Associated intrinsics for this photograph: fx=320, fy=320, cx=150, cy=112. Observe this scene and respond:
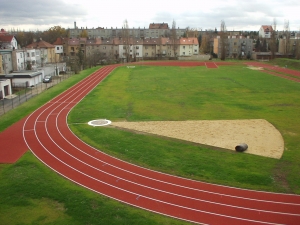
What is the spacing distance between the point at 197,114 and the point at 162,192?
52.4 feet

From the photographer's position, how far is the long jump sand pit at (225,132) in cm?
2183

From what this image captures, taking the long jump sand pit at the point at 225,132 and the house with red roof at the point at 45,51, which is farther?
the house with red roof at the point at 45,51

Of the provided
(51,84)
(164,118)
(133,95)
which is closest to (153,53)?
(51,84)

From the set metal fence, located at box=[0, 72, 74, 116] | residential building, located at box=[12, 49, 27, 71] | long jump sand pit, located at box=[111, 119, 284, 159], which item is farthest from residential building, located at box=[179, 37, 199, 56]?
long jump sand pit, located at box=[111, 119, 284, 159]

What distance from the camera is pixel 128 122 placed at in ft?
91.6

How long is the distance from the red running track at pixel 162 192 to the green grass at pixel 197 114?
952 mm

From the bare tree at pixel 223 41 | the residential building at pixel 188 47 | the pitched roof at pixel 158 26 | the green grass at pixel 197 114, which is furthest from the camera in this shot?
the pitched roof at pixel 158 26

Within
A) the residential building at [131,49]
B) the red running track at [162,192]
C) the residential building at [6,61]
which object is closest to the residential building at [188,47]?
the residential building at [131,49]

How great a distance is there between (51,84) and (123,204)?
40005 millimetres

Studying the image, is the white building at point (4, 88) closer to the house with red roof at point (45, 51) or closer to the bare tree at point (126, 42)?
the house with red roof at point (45, 51)

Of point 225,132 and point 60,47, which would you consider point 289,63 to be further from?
point 60,47

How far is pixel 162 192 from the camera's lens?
15484 millimetres

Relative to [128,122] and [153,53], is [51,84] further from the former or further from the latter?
[153,53]

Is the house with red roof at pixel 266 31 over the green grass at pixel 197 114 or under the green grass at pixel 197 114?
over
